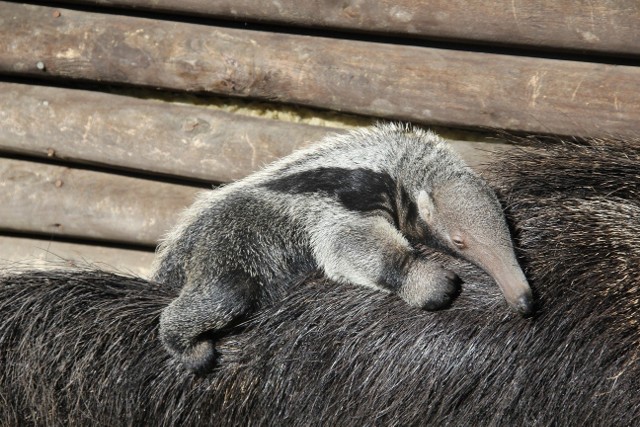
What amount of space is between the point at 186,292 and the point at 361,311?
1.94 feet

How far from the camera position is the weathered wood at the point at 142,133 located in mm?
4766

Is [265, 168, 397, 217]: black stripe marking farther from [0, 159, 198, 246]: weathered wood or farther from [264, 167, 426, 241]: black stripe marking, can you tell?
[0, 159, 198, 246]: weathered wood

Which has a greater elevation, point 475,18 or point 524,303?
point 475,18

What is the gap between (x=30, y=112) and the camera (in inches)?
200

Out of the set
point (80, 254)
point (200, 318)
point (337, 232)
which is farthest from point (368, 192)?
point (80, 254)

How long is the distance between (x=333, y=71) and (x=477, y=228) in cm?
172

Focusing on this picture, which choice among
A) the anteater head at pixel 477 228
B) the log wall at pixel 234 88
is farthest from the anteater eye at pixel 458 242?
the log wall at pixel 234 88

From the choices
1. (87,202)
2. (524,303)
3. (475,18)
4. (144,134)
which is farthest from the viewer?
(87,202)

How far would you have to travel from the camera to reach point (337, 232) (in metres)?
3.29

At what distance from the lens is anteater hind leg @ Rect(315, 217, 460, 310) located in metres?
3.02

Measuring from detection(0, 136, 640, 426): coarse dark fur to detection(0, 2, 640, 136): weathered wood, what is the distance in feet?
2.45

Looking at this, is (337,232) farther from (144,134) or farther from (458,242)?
(144,134)

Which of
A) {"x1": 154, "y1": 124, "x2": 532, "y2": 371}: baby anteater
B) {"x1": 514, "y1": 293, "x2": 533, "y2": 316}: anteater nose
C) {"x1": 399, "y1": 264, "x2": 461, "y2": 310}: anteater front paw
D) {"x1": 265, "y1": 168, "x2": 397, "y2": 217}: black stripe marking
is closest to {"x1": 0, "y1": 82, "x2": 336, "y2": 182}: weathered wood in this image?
{"x1": 154, "y1": 124, "x2": 532, "y2": 371}: baby anteater

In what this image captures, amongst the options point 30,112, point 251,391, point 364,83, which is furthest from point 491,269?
point 30,112
